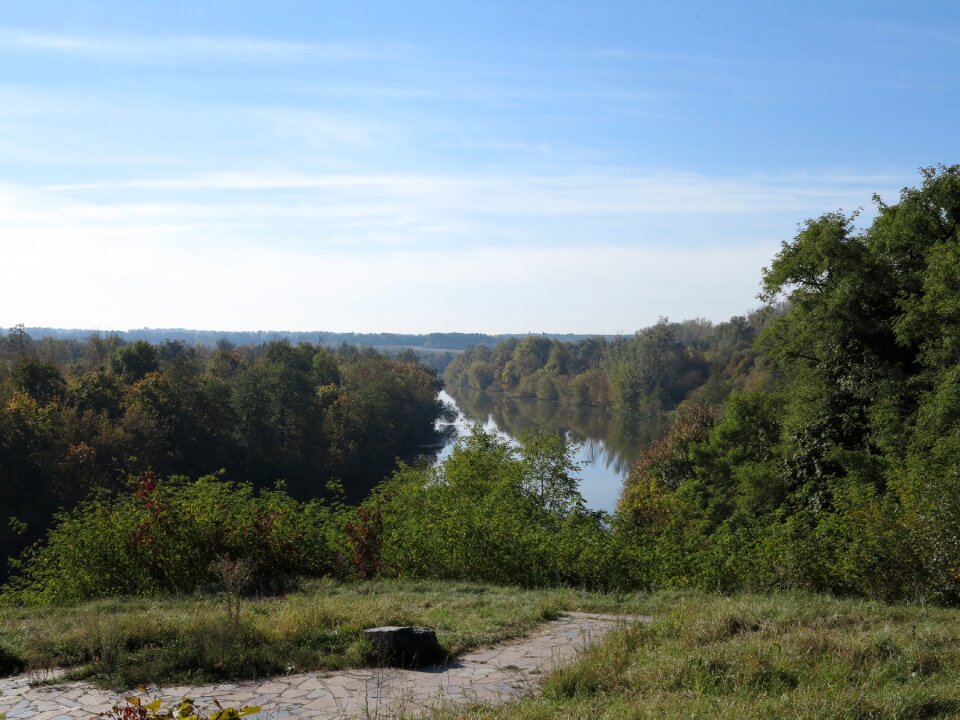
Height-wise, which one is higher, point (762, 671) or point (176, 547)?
point (762, 671)

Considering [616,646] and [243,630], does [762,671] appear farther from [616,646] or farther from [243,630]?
[243,630]

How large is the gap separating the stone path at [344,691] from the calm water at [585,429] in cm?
2275

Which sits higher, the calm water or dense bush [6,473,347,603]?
dense bush [6,473,347,603]

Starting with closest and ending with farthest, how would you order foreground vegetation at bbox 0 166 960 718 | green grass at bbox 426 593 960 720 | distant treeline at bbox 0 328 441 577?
green grass at bbox 426 593 960 720
foreground vegetation at bbox 0 166 960 718
distant treeline at bbox 0 328 441 577

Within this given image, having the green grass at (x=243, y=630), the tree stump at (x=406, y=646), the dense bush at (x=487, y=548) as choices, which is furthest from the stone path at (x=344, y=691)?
the dense bush at (x=487, y=548)

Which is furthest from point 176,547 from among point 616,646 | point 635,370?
point 635,370

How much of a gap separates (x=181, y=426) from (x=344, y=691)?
1576 inches

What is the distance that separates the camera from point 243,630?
7.37m

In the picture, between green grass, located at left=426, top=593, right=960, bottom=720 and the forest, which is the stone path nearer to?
green grass, located at left=426, top=593, right=960, bottom=720

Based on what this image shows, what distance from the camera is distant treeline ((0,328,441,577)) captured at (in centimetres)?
3516

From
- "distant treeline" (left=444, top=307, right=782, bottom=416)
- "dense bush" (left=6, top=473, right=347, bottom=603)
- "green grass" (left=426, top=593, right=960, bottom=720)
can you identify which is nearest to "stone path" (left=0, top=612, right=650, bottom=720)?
"green grass" (left=426, top=593, right=960, bottom=720)

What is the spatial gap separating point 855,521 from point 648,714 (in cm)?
800

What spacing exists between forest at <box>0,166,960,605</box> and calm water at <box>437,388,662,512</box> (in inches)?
275

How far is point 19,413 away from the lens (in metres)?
35.6
